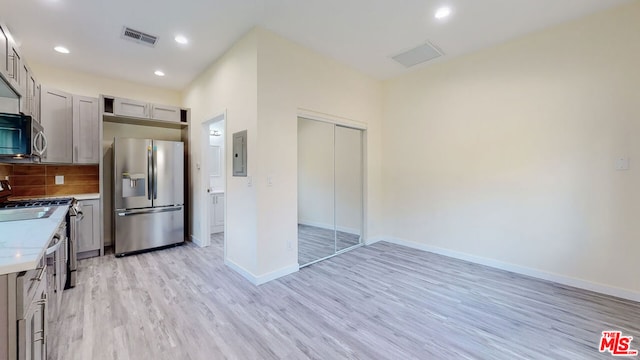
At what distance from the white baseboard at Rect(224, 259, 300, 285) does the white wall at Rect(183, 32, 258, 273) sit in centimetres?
4

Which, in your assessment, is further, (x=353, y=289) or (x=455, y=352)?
(x=353, y=289)

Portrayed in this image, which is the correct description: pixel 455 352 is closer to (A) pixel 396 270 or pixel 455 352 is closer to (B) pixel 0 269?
(A) pixel 396 270

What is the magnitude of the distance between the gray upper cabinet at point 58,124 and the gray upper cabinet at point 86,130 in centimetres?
5

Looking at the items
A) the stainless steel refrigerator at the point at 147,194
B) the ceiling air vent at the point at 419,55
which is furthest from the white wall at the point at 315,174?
the stainless steel refrigerator at the point at 147,194

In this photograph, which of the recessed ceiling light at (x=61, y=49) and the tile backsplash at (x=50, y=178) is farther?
the tile backsplash at (x=50, y=178)

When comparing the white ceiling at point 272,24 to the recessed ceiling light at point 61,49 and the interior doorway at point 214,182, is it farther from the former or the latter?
the interior doorway at point 214,182

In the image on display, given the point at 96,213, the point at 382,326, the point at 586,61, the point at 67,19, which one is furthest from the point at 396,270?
the point at 67,19

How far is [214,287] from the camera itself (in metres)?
2.91

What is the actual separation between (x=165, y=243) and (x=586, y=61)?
619cm

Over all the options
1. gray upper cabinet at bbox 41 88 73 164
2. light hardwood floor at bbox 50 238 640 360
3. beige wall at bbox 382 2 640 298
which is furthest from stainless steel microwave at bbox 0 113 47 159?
beige wall at bbox 382 2 640 298

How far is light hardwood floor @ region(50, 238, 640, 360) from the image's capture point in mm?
1897

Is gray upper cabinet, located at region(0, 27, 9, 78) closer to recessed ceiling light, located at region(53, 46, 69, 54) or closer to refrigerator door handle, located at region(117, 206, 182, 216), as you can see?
recessed ceiling light, located at region(53, 46, 69, 54)

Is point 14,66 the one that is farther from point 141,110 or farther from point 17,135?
point 141,110

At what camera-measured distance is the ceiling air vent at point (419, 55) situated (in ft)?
Result: 11.5
